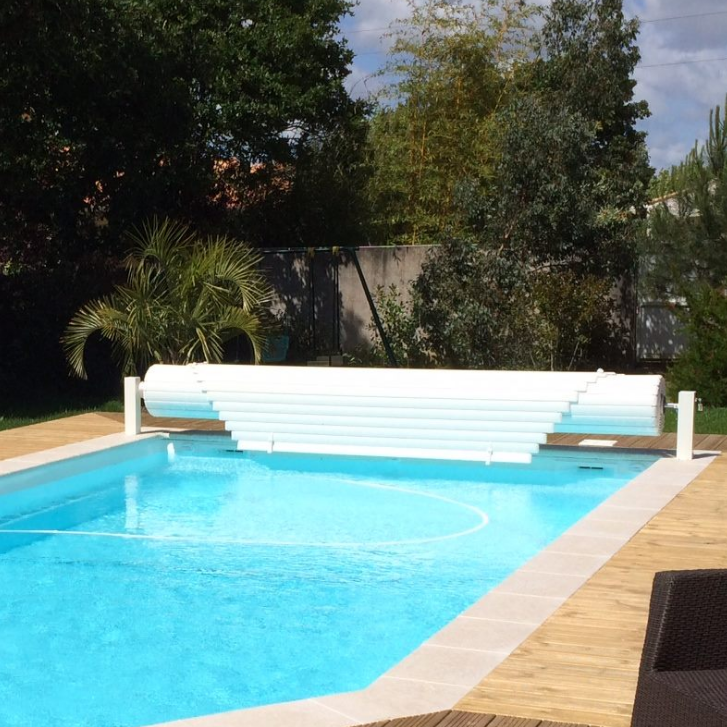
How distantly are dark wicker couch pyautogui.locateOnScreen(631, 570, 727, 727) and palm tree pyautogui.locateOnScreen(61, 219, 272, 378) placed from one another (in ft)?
30.0

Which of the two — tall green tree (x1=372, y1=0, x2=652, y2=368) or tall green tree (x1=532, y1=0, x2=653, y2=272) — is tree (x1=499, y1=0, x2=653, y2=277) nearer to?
tall green tree (x1=372, y1=0, x2=652, y2=368)

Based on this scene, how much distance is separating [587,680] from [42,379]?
11.2m

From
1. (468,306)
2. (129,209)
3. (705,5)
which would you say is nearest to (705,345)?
(468,306)

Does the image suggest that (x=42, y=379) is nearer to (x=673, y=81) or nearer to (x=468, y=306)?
(x=468, y=306)

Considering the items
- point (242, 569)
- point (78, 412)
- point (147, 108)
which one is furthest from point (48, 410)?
point (242, 569)

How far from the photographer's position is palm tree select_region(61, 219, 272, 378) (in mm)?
12352

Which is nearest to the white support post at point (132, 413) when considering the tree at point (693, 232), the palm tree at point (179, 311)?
the palm tree at point (179, 311)

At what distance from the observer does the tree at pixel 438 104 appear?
2086 centimetres

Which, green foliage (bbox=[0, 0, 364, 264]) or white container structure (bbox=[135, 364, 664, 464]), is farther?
green foliage (bbox=[0, 0, 364, 264])

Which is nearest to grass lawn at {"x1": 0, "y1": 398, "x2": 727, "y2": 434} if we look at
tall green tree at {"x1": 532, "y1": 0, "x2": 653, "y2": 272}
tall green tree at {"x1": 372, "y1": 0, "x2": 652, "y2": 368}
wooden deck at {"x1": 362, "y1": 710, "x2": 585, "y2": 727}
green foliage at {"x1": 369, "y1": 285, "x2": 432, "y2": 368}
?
tall green tree at {"x1": 372, "y1": 0, "x2": 652, "y2": 368}

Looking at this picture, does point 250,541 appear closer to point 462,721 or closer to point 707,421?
point 462,721

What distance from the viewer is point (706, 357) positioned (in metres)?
12.4

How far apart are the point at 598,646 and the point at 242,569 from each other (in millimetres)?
2817

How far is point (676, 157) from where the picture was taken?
584 inches
